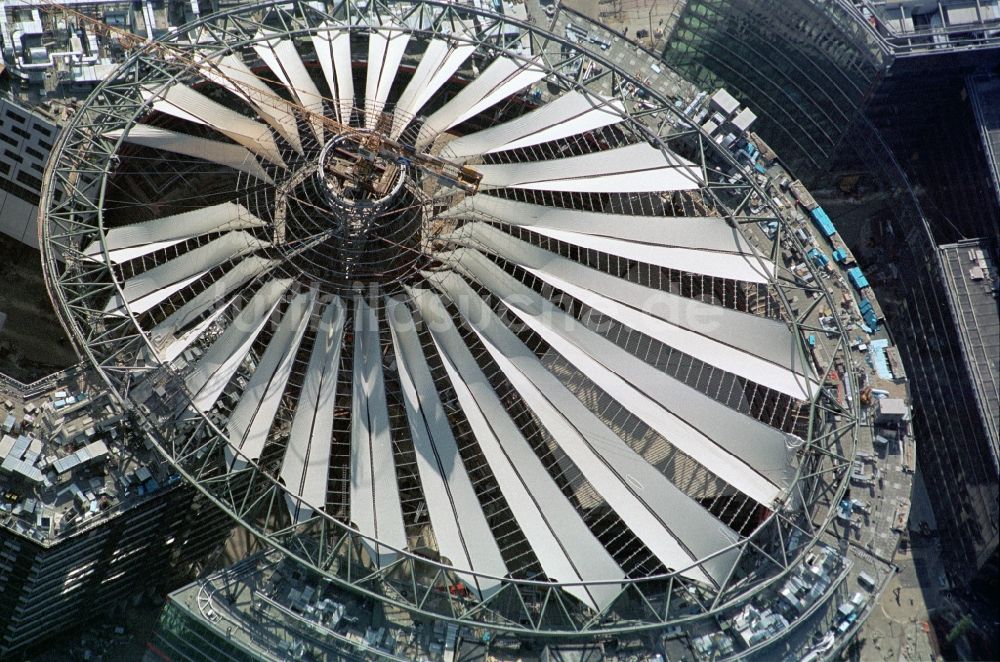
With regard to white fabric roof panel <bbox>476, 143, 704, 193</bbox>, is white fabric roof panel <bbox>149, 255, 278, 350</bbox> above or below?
below

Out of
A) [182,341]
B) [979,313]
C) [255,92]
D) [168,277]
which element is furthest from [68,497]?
[979,313]

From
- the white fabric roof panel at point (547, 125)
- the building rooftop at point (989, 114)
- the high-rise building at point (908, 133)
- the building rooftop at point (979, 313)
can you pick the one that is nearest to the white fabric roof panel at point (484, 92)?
the white fabric roof panel at point (547, 125)

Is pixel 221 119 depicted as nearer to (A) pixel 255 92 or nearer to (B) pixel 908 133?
(A) pixel 255 92

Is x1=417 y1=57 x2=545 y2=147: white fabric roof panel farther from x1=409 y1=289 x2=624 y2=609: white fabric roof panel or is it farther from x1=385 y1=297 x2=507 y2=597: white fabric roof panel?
x1=409 y1=289 x2=624 y2=609: white fabric roof panel

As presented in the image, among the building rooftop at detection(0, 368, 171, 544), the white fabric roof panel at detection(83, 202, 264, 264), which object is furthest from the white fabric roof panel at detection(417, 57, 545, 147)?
the building rooftop at detection(0, 368, 171, 544)

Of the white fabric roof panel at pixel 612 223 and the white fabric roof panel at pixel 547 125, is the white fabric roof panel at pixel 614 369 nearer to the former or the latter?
the white fabric roof panel at pixel 612 223

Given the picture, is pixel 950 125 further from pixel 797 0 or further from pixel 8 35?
pixel 8 35

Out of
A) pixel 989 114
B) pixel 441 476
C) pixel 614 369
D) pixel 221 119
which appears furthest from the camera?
pixel 989 114
